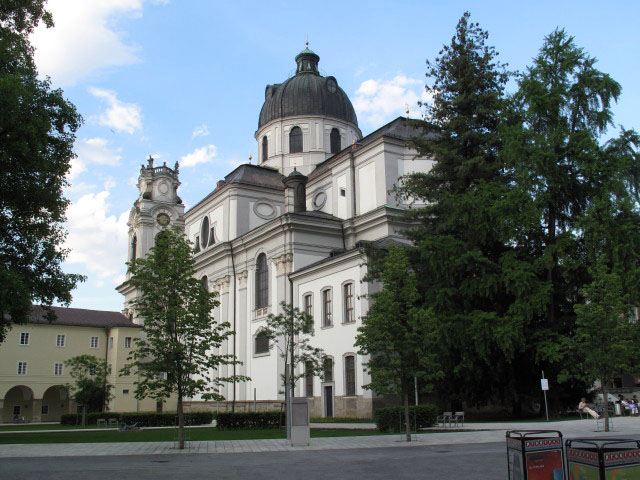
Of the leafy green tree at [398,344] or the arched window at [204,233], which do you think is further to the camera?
the arched window at [204,233]

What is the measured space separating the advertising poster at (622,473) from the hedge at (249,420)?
26347 mm

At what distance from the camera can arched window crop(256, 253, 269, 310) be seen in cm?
4547

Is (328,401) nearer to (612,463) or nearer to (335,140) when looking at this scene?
(335,140)

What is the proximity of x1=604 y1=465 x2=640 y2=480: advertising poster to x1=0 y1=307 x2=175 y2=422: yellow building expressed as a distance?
5664 cm

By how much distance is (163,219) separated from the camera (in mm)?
69562

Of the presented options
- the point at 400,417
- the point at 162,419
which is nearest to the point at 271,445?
the point at 400,417

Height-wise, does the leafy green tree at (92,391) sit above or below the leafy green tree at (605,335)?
below

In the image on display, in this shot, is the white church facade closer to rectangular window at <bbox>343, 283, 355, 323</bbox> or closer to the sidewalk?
rectangular window at <bbox>343, 283, 355, 323</bbox>

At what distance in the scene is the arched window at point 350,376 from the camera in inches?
1420

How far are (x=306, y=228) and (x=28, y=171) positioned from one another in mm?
24107

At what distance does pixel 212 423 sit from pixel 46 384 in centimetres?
2594

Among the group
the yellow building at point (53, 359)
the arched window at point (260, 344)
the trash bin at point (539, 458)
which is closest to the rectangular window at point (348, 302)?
the arched window at point (260, 344)

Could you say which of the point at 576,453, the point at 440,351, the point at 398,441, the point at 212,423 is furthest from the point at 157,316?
the point at 212,423

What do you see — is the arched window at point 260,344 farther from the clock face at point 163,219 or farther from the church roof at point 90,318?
the clock face at point 163,219
